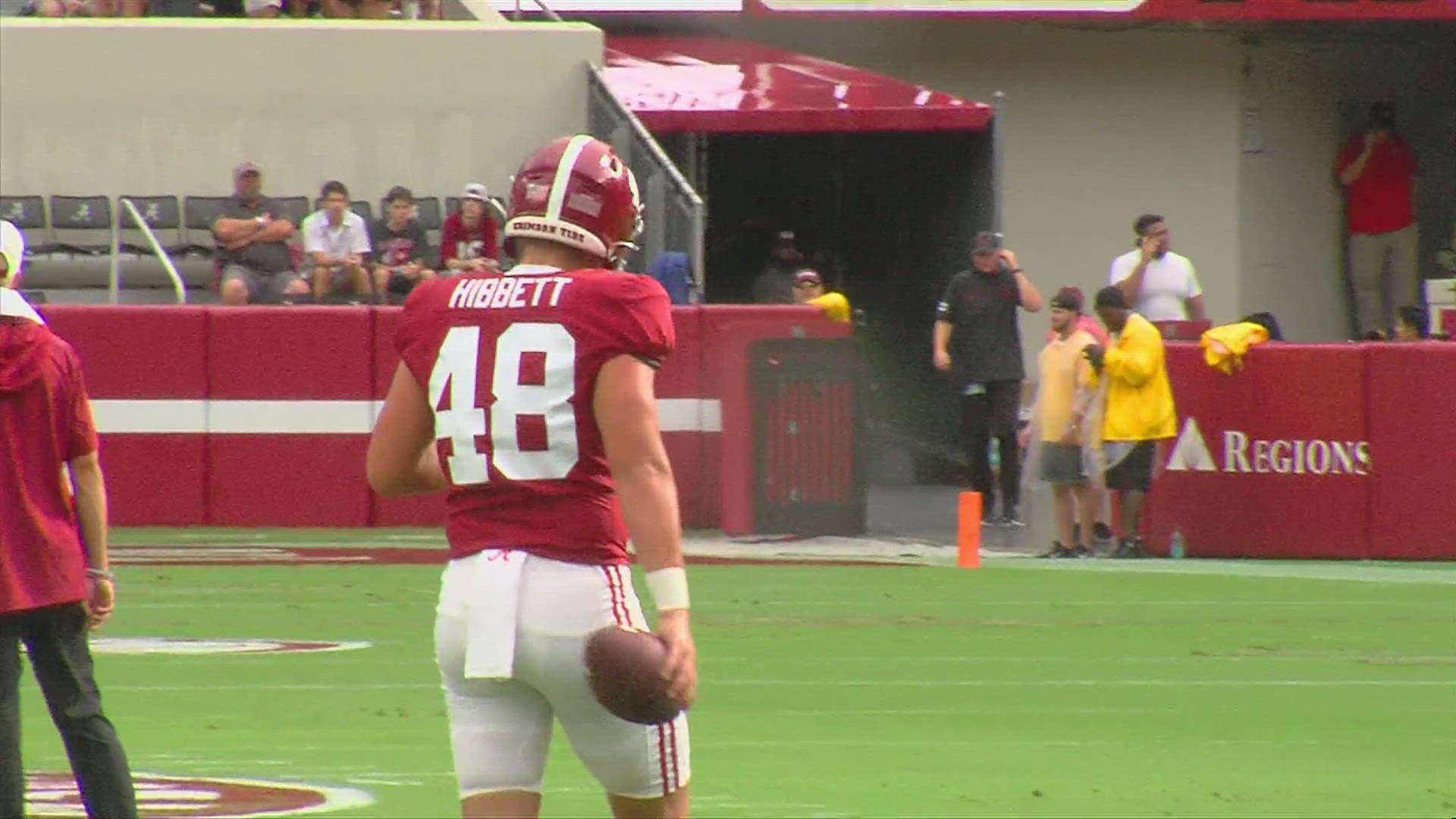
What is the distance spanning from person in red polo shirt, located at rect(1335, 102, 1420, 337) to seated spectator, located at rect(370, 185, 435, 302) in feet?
30.6

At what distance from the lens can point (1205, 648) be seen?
12922 millimetres

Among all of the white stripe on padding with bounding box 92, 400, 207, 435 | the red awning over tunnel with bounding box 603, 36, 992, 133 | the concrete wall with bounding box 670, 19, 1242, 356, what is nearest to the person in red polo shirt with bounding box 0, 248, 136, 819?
the white stripe on padding with bounding box 92, 400, 207, 435

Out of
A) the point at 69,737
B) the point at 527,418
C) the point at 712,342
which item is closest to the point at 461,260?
the point at 712,342

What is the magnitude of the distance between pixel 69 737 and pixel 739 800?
240 cm

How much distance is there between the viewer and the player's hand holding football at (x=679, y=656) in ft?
16.3

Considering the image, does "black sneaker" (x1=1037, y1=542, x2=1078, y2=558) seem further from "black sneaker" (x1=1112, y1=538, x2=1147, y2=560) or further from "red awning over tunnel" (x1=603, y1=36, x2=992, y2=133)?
"red awning over tunnel" (x1=603, y1=36, x2=992, y2=133)

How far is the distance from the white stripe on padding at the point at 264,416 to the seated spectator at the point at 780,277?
346cm

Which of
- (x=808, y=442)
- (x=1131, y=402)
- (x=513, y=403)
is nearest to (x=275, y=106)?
(x=808, y=442)

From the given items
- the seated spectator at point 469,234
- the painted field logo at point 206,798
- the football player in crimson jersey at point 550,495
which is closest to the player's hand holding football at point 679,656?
the football player in crimson jersey at point 550,495

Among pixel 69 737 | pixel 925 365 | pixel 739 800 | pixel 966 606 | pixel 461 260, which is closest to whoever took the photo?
pixel 69 737

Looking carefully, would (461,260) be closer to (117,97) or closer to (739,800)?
(117,97)

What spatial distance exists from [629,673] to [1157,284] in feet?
52.3

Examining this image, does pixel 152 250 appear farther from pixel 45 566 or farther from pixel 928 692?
pixel 45 566

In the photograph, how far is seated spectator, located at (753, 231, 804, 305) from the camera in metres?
22.7
